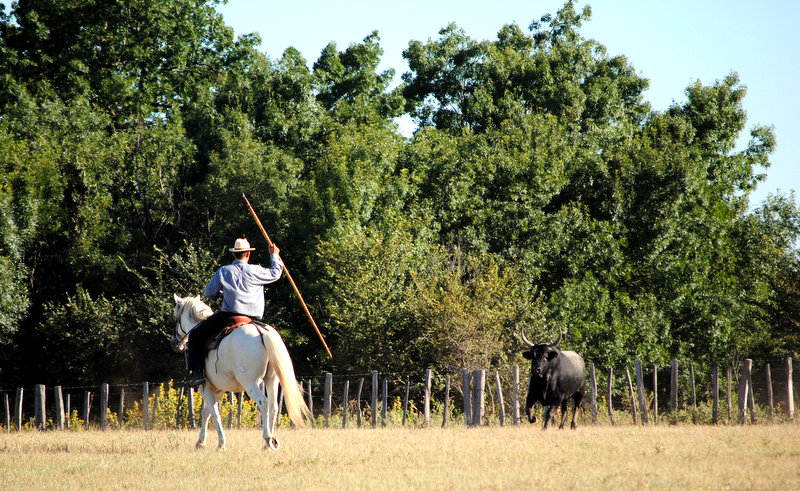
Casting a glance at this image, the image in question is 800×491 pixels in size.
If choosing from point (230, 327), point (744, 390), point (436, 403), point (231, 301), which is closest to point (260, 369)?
point (230, 327)

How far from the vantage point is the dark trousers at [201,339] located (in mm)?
14016

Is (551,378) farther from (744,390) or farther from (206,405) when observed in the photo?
(206,405)

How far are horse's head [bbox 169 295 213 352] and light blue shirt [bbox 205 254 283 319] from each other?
95 centimetres

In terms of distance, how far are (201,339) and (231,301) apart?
2.55 ft

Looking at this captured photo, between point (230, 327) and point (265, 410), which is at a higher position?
point (230, 327)

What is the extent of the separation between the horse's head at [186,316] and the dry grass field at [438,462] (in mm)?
1628

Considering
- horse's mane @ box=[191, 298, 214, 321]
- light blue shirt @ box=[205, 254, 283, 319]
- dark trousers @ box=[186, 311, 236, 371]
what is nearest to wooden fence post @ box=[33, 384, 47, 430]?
horse's mane @ box=[191, 298, 214, 321]

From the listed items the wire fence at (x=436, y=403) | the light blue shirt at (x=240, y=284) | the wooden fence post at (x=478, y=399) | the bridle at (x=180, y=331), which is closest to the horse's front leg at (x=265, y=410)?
the light blue shirt at (x=240, y=284)

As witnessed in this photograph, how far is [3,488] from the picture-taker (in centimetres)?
1083

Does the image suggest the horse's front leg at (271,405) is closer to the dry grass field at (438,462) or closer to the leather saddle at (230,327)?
the dry grass field at (438,462)

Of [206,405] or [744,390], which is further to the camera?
[744,390]

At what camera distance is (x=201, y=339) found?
556 inches

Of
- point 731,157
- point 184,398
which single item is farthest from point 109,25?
point 731,157

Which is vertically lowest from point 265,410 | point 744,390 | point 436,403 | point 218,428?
point 436,403
